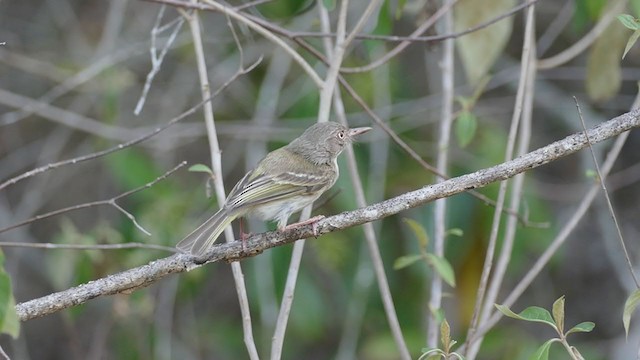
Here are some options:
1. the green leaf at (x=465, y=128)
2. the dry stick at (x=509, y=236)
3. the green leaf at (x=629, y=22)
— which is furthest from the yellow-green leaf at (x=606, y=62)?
the green leaf at (x=629, y=22)

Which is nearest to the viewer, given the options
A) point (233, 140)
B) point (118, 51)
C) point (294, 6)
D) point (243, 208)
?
point (243, 208)

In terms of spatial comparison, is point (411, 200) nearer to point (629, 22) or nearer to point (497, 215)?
point (629, 22)

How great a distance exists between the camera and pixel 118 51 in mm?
7062

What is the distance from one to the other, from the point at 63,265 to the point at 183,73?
2.13 metres

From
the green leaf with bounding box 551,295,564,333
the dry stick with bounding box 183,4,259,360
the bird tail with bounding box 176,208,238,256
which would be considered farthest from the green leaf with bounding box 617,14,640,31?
the dry stick with bounding box 183,4,259,360

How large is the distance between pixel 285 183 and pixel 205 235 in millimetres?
772

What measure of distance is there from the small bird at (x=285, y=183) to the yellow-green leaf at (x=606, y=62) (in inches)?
64.7

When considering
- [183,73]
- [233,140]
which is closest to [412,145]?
[233,140]

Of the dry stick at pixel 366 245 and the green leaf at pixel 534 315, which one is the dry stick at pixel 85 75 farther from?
the green leaf at pixel 534 315

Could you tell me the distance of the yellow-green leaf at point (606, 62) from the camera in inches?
221

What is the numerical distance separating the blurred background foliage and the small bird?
1.14m

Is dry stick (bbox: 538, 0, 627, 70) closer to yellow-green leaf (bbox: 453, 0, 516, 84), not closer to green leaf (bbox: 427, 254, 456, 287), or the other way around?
yellow-green leaf (bbox: 453, 0, 516, 84)

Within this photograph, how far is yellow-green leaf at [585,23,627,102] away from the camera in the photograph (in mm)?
5605

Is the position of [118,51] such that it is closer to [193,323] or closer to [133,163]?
[133,163]
